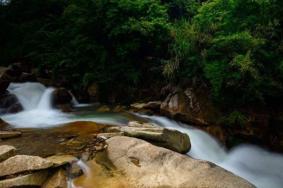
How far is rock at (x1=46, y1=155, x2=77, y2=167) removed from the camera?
6252mm

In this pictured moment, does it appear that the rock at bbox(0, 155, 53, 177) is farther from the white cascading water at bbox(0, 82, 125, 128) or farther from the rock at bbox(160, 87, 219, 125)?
the rock at bbox(160, 87, 219, 125)

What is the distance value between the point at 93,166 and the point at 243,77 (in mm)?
5714

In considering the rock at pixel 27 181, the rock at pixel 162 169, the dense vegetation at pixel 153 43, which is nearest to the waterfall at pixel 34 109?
the dense vegetation at pixel 153 43

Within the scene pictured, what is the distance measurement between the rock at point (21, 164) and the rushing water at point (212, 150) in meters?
4.04

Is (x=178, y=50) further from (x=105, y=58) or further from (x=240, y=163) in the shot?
(x=240, y=163)

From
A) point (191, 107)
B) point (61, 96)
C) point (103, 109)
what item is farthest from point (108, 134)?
point (61, 96)

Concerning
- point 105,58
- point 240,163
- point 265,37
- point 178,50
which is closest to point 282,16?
point 265,37

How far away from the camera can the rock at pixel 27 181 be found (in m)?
5.53

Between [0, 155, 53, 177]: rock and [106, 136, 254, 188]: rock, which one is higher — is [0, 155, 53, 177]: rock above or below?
above

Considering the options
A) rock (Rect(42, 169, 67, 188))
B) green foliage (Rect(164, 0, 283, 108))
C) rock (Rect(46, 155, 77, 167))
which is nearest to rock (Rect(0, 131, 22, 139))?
rock (Rect(46, 155, 77, 167))

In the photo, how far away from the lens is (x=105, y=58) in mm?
13766

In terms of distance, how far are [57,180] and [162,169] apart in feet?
6.62

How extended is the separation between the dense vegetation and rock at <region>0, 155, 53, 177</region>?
6.36 meters

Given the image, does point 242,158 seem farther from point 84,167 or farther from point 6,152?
point 6,152
